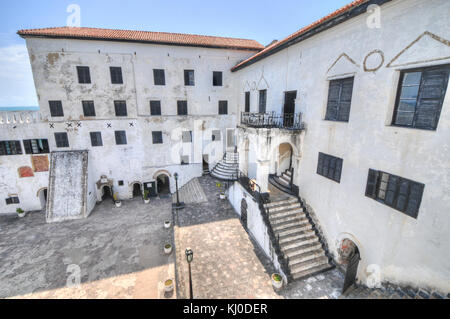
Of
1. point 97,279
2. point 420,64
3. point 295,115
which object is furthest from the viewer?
point 295,115

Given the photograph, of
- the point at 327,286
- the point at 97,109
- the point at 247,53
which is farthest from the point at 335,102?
the point at 97,109

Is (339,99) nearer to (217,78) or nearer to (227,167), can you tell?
(227,167)

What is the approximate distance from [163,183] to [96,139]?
7.30 meters

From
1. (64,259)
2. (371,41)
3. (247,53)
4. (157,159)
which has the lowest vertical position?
(64,259)

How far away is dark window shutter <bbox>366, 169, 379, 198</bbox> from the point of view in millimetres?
7446

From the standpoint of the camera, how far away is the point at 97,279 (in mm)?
9703

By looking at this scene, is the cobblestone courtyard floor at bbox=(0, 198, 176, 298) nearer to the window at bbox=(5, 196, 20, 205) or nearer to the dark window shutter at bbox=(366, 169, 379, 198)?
the window at bbox=(5, 196, 20, 205)

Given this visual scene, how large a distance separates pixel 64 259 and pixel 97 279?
3046 mm

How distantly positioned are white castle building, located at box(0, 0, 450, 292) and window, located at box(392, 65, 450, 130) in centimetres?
3

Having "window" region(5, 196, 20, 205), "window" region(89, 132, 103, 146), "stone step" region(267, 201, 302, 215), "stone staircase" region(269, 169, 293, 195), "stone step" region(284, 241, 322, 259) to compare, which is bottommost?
"window" region(5, 196, 20, 205)

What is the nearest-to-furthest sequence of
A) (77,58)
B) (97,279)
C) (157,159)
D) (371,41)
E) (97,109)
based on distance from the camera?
(371,41), (97,279), (77,58), (97,109), (157,159)

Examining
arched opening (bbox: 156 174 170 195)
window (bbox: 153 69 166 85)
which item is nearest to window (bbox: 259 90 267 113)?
window (bbox: 153 69 166 85)

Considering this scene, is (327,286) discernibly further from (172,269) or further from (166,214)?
(166,214)

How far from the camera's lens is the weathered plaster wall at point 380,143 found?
5848 millimetres
